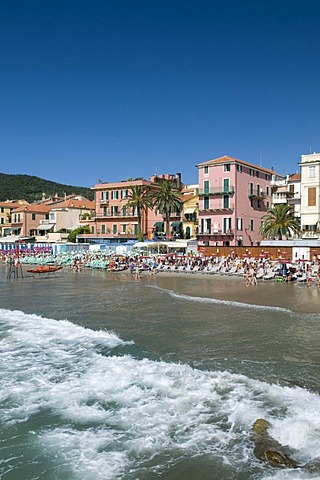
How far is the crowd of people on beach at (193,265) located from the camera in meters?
30.4

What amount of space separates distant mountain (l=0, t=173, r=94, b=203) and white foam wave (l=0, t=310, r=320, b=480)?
135332 millimetres

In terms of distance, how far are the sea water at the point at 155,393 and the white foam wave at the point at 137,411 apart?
0.03m

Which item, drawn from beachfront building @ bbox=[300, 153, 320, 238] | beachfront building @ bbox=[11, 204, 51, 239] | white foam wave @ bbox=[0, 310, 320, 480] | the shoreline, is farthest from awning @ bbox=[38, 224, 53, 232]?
white foam wave @ bbox=[0, 310, 320, 480]

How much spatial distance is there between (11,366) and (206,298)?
13456mm

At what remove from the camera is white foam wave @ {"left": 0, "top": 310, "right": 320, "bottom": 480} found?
7.30 metres

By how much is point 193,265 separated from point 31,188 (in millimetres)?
134643

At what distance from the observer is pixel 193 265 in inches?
1537

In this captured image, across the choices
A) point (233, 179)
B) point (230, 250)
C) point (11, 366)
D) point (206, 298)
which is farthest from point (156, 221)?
point (11, 366)

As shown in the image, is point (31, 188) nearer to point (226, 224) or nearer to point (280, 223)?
point (226, 224)

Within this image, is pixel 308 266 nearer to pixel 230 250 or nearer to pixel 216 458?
pixel 230 250

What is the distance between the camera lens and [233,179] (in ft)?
157

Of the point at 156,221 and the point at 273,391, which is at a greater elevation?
the point at 156,221

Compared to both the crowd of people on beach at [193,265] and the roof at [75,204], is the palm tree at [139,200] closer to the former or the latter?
the crowd of people on beach at [193,265]

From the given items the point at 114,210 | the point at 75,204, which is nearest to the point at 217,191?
the point at 114,210
